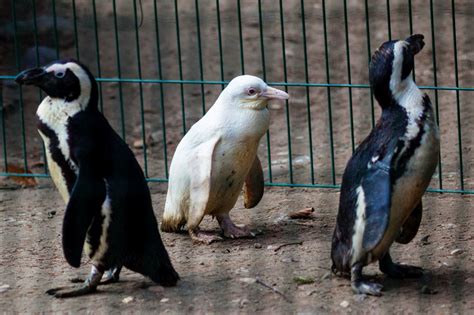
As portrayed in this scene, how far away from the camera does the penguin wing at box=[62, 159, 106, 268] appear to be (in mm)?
5180

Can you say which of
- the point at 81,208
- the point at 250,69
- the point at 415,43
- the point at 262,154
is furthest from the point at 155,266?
the point at 250,69

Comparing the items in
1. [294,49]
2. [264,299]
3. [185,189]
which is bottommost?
[264,299]

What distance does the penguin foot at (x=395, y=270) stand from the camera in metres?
5.52

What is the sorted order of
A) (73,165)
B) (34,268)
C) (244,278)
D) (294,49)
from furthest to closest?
(294,49), (34,268), (244,278), (73,165)

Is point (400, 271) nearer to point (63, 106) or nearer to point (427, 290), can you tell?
point (427, 290)

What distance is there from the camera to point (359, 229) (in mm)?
5238

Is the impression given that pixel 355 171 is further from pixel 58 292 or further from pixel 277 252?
pixel 58 292

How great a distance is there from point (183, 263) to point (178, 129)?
3.12 m

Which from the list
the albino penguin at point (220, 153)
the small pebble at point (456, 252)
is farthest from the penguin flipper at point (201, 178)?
the small pebble at point (456, 252)

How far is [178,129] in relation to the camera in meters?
9.05

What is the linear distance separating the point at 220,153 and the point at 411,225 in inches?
46.4

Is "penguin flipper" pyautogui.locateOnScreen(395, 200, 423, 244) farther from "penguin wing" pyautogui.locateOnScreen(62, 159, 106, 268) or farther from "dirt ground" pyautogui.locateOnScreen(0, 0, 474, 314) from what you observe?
"penguin wing" pyautogui.locateOnScreen(62, 159, 106, 268)

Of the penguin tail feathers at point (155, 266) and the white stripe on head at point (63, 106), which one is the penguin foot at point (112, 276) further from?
the white stripe on head at point (63, 106)

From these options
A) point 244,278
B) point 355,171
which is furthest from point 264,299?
point 355,171
